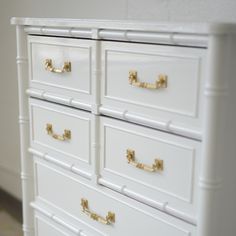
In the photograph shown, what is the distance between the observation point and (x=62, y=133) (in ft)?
4.83

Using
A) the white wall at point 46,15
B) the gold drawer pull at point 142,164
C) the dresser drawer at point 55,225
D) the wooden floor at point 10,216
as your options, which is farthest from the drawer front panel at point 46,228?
the white wall at point 46,15

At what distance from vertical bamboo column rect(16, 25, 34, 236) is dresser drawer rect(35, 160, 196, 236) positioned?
0.04 metres

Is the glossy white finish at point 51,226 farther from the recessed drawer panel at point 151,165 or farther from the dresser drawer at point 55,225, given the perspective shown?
the recessed drawer panel at point 151,165

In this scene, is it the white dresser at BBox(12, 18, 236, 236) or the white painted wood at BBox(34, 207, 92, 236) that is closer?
the white dresser at BBox(12, 18, 236, 236)

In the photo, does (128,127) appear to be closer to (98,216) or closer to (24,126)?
(98,216)

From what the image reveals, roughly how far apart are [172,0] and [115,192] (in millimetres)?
774

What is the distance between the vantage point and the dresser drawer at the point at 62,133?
1.38 meters

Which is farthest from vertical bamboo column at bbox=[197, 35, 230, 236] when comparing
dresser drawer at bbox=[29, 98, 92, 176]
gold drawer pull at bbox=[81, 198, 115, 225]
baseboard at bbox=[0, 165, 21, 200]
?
baseboard at bbox=[0, 165, 21, 200]

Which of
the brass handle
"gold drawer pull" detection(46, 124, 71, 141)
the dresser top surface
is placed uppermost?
the dresser top surface

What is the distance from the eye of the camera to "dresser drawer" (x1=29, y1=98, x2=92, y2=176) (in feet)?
4.51

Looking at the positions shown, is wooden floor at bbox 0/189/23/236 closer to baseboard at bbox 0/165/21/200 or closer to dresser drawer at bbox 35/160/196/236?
baseboard at bbox 0/165/21/200

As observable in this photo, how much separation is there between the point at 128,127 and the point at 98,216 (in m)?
0.34

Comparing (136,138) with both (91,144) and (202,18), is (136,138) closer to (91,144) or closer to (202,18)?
(91,144)

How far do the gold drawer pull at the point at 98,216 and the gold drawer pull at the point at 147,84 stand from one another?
0.43 metres
